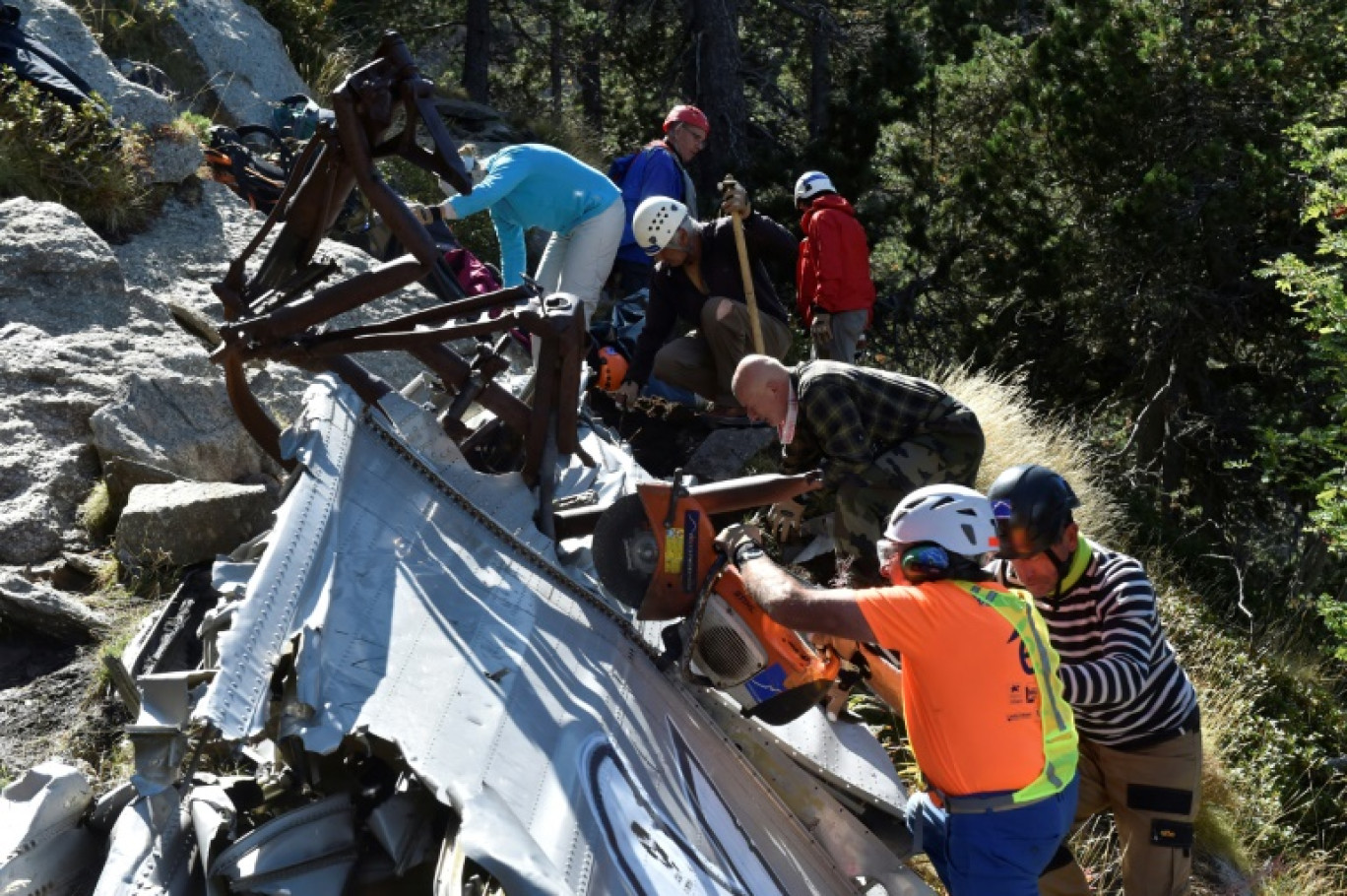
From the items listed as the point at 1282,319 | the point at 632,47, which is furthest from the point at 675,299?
the point at 632,47

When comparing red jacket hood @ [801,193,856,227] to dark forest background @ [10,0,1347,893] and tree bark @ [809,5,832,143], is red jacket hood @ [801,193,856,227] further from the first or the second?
tree bark @ [809,5,832,143]

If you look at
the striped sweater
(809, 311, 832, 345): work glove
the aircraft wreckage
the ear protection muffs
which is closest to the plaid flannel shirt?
the aircraft wreckage

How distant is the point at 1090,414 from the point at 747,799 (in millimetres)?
10058

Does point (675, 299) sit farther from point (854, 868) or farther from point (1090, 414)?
point (1090, 414)

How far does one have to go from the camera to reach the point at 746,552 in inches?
165

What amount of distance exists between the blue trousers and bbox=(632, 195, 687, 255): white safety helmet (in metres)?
4.72

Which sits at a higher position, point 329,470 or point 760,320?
point 329,470

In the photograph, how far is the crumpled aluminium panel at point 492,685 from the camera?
9.23 ft

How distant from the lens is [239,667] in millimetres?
2783

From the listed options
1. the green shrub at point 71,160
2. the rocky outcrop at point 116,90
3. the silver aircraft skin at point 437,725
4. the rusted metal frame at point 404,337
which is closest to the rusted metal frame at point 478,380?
the rusted metal frame at point 404,337

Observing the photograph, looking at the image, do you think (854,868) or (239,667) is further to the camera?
→ (854,868)

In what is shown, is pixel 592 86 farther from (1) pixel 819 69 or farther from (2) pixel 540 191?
(2) pixel 540 191

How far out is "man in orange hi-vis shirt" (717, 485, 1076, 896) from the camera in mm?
3789

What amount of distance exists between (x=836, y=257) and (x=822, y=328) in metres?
0.44
